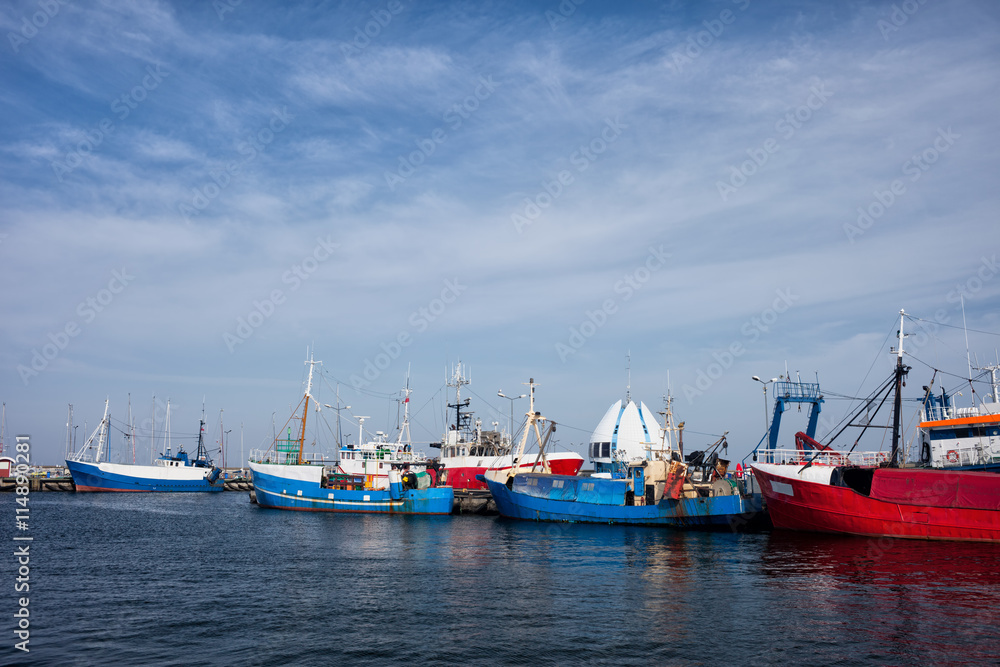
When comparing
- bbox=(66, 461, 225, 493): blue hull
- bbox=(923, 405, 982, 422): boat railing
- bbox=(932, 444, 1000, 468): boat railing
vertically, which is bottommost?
bbox=(66, 461, 225, 493): blue hull

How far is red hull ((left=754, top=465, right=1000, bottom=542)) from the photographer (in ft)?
122

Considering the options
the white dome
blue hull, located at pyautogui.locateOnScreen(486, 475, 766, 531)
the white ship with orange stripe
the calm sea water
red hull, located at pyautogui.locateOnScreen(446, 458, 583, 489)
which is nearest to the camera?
the calm sea water

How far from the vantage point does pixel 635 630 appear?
70.5ft

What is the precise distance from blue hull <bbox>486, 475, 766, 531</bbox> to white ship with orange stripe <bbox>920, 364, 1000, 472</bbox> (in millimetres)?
12015

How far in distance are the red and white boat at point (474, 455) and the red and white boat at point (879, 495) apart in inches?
1286

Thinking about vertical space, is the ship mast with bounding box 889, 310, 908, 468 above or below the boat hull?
above

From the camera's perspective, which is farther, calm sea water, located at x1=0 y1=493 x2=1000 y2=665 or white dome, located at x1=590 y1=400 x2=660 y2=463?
white dome, located at x1=590 y1=400 x2=660 y2=463

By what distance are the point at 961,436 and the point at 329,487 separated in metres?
54.4

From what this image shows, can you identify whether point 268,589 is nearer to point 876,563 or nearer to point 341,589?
point 341,589

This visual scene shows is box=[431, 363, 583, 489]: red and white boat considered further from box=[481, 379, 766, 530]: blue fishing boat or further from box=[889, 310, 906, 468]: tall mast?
box=[889, 310, 906, 468]: tall mast

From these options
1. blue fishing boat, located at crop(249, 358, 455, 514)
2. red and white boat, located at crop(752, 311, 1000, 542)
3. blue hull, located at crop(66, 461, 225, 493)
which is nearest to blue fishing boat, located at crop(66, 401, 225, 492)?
blue hull, located at crop(66, 461, 225, 493)

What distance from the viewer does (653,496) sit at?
5094 centimetres

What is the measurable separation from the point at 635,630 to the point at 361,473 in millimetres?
52816

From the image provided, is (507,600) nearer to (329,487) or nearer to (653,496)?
(653,496)
